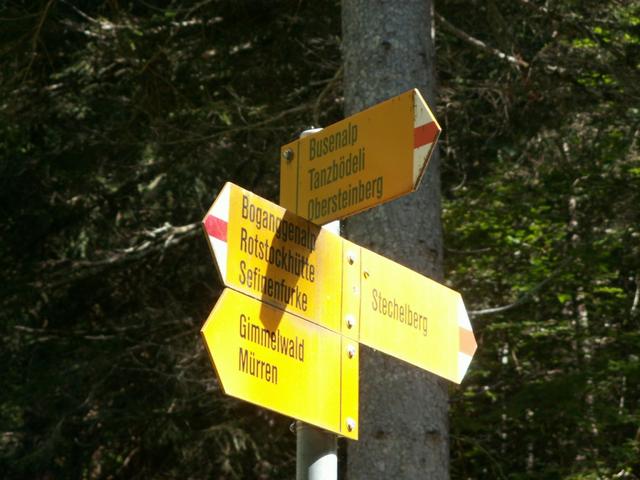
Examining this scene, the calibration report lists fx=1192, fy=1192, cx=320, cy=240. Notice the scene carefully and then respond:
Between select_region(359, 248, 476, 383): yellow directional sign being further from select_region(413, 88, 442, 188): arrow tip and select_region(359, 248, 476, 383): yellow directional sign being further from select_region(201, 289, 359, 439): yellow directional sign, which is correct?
select_region(413, 88, 442, 188): arrow tip

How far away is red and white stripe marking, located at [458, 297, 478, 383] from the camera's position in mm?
3477

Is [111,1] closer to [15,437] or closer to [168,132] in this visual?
[168,132]

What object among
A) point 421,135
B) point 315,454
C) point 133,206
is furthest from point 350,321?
point 133,206

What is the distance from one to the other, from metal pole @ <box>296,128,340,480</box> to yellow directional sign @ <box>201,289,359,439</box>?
0.10 ft

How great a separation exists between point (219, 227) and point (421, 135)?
0.59 m

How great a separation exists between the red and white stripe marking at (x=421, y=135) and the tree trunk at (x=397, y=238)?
2.00 metres

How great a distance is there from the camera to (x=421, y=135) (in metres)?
3.04

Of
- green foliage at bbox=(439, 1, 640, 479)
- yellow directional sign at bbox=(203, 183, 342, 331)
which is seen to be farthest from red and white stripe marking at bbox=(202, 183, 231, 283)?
green foliage at bbox=(439, 1, 640, 479)

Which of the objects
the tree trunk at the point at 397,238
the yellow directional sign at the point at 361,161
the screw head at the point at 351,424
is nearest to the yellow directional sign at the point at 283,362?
the screw head at the point at 351,424

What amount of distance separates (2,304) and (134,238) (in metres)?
1.43

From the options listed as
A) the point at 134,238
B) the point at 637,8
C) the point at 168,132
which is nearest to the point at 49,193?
the point at 134,238

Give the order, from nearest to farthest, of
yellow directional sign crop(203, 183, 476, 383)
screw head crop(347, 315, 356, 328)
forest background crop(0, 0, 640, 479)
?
yellow directional sign crop(203, 183, 476, 383) < screw head crop(347, 315, 356, 328) < forest background crop(0, 0, 640, 479)

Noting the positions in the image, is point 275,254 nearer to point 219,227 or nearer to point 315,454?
point 219,227

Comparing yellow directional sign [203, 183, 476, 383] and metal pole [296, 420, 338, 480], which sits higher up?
yellow directional sign [203, 183, 476, 383]
